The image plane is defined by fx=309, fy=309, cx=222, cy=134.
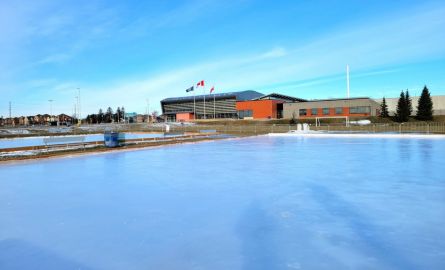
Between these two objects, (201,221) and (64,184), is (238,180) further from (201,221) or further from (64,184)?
(64,184)

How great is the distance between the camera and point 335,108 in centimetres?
6738

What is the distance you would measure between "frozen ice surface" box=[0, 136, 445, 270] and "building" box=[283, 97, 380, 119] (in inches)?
2304

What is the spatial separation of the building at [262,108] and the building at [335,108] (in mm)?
3995

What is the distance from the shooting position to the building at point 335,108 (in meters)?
64.2

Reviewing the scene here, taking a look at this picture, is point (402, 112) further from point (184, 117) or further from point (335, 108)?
point (184, 117)

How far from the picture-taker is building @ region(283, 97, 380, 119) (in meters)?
64.2

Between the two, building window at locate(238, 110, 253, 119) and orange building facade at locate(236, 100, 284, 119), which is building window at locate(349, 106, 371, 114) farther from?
building window at locate(238, 110, 253, 119)

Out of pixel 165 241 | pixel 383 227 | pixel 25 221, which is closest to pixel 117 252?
pixel 165 241

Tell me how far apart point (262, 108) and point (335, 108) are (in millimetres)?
18335

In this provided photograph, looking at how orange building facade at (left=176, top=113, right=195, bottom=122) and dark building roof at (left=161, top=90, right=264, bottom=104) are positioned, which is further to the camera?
orange building facade at (left=176, top=113, right=195, bottom=122)

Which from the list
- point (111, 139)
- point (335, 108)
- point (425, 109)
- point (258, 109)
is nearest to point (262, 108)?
Answer: point (258, 109)

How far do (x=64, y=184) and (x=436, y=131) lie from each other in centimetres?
3342

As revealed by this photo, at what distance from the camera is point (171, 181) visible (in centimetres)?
940

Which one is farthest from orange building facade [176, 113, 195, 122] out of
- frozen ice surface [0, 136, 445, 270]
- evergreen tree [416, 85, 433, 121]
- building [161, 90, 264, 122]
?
frozen ice surface [0, 136, 445, 270]
